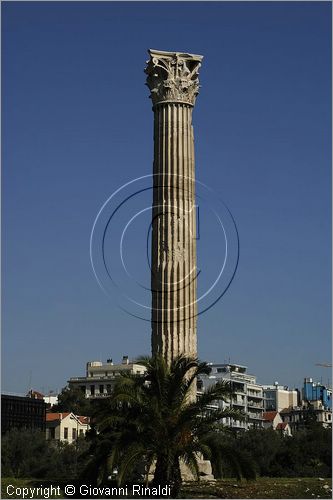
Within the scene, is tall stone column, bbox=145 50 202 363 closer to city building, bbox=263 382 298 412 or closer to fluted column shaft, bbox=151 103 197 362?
fluted column shaft, bbox=151 103 197 362

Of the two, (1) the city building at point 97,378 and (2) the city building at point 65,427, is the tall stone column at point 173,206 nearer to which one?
(2) the city building at point 65,427

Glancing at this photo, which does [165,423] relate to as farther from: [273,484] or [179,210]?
[179,210]

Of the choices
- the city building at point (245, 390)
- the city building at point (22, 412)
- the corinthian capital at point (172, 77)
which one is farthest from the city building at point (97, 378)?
the corinthian capital at point (172, 77)

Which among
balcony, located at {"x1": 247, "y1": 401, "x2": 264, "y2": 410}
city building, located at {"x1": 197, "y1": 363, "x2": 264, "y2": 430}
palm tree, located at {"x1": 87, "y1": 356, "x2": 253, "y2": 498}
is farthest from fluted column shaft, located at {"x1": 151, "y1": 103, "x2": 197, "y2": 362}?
balcony, located at {"x1": 247, "y1": 401, "x2": 264, "y2": 410}

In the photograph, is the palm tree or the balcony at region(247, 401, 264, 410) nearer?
the palm tree

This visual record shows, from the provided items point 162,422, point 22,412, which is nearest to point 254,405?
point 22,412

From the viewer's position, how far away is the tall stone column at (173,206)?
99.3ft

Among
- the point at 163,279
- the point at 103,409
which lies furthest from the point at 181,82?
the point at 103,409

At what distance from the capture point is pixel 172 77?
32.0 metres

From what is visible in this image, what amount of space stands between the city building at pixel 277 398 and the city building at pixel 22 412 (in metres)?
51.2

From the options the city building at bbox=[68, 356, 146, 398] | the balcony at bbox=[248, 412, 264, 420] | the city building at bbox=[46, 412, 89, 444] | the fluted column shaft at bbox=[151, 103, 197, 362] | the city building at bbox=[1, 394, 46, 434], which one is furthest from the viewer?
the balcony at bbox=[248, 412, 264, 420]

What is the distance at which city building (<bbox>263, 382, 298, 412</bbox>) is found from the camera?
117m

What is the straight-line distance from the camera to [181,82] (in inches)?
1260

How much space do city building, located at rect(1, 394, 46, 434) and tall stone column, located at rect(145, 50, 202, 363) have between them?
120 ft
